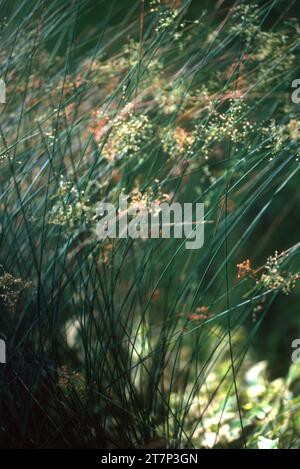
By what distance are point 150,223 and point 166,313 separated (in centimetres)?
23

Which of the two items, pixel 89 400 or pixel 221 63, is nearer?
pixel 89 400

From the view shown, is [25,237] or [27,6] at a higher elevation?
[27,6]

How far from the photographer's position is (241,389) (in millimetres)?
2504

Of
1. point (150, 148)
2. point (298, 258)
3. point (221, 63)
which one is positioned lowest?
point (298, 258)

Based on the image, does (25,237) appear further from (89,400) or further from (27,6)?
(27,6)

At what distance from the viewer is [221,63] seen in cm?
204

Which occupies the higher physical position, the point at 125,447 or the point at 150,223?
the point at 150,223

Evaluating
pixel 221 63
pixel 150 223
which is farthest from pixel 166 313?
pixel 221 63

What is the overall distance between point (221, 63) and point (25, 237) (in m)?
0.79

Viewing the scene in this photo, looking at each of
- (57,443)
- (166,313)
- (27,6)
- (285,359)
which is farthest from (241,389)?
(27,6)

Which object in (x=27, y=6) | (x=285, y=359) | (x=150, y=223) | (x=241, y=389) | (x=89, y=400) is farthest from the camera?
(x=285, y=359)

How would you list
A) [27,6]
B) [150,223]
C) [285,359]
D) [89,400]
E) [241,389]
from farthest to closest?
1. [285,359]
2. [241,389]
3. [27,6]
4. [150,223]
5. [89,400]
